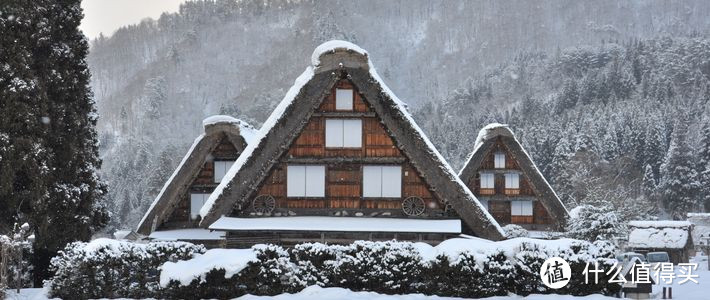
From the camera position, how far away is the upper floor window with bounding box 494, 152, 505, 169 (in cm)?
4063

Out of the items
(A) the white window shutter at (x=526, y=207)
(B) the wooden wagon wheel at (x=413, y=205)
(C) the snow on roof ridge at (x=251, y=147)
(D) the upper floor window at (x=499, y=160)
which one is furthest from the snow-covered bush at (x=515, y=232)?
(C) the snow on roof ridge at (x=251, y=147)

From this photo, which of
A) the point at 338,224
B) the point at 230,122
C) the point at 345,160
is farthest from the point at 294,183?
the point at 230,122

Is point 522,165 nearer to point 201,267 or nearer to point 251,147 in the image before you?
point 251,147

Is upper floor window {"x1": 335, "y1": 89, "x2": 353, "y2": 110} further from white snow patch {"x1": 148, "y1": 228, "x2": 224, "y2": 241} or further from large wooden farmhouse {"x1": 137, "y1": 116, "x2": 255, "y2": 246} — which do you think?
white snow patch {"x1": 148, "y1": 228, "x2": 224, "y2": 241}

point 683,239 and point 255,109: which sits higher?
point 255,109

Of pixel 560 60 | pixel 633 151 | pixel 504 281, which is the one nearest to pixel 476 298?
pixel 504 281

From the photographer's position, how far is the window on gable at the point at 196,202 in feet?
85.2

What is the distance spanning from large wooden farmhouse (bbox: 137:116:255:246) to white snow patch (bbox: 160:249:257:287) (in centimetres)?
941

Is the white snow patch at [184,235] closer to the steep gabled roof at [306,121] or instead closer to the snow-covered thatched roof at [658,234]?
the steep gabled roof at [306,121]

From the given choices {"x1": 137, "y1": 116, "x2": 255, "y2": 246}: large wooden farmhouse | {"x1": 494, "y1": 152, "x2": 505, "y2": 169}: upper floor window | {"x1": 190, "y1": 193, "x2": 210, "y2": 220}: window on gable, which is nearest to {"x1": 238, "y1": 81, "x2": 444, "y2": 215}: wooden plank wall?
{"x1": 137, "y1": 116, "x2": 255, "y2": 246}: large wooden farmhouse

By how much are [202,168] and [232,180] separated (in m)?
6.65

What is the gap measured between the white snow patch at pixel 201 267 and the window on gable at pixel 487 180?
27234mm

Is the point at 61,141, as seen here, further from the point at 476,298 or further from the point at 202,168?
the point at 476,298

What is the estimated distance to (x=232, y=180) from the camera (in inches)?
779
